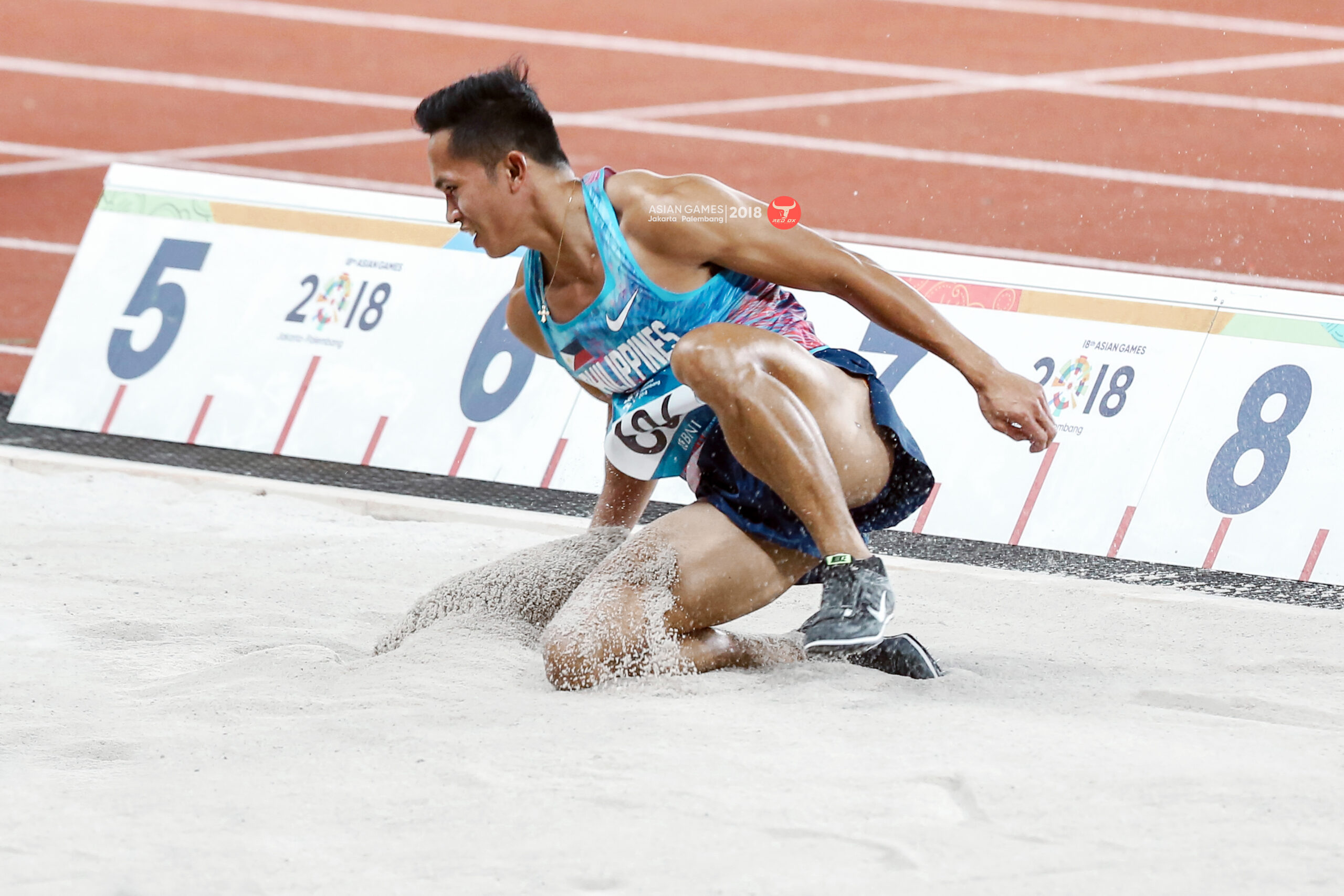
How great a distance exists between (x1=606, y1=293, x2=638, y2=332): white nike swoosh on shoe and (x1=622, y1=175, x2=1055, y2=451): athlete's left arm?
83mm

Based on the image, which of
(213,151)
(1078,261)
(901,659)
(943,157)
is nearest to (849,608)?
(901,659)

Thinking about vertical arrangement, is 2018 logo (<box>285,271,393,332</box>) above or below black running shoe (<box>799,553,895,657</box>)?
below

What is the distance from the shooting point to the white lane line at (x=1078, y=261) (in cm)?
477

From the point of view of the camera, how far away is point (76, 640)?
7.20 ft

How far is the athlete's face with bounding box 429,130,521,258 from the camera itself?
82.0 inches

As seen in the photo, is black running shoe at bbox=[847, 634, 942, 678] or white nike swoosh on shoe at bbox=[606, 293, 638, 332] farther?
white nike swoosh on shoe at bbox=[606, 293, 638, 332]

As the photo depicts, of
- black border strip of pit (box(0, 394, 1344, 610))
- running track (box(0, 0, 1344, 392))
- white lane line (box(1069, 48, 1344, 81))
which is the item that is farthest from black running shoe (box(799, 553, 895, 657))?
white lane line (box(1069, 48, 1344, 81))

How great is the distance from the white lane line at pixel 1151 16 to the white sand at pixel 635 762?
10.5ft

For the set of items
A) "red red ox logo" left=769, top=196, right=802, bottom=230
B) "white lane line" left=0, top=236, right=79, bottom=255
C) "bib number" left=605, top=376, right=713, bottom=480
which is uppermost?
"red red ox logo" left=769, top=196, right=802, bottom=230

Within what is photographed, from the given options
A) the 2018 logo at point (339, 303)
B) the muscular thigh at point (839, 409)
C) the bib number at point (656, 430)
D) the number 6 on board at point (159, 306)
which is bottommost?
the number 6 on board at point (159, 306)

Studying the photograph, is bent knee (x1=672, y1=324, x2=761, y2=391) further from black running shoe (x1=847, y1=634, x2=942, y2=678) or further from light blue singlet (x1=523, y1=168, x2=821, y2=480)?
black running shoe (x1=847, y1=634, x2=942, y2=678)

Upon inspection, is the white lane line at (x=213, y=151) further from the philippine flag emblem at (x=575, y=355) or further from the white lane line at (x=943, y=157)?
the philippine flag emblem at (x=575, y=355)

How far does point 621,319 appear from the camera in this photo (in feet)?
6.86

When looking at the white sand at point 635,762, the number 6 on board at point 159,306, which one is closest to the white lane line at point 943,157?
the number 6 on board at point 159,306
